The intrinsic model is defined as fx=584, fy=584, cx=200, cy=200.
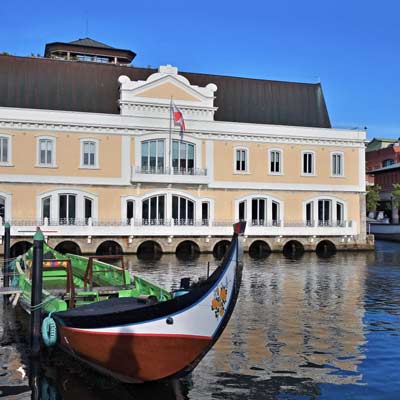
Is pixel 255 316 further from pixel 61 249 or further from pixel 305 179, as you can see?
pixel 305 179

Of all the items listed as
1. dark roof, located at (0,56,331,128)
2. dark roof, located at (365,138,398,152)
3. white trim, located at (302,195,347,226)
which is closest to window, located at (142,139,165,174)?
dark roof, located at (0,56,331,128)

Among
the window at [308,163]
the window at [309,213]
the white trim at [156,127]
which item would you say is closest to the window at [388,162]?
the white trim at [156,127]

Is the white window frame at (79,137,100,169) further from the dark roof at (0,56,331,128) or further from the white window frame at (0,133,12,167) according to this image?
the white window frame at (0,133,12,167)

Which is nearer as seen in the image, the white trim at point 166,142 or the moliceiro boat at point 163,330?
the moliceiro boat at point 163,330

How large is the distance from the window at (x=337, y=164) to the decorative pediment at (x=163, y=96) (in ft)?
35.6

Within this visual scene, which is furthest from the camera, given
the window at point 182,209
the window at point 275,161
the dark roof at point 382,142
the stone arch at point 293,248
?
the dark roof at point 382,142

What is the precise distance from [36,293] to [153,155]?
92.9 ft

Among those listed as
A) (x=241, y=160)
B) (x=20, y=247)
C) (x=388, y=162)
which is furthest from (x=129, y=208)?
(x=388, y=162)

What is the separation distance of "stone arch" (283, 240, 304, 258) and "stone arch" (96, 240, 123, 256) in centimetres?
1204

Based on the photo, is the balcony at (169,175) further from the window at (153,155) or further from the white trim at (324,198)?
the white trim at (324,198)

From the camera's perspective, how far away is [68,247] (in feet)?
136

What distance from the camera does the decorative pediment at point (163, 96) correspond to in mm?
41406

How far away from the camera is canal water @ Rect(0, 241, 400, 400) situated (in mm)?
11531

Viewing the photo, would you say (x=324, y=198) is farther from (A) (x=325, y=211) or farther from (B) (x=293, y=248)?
(B) (x=293, y=248)
